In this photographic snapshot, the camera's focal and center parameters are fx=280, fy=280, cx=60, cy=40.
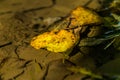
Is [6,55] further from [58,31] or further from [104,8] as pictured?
[104,8]

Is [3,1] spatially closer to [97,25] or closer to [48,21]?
[48,21]

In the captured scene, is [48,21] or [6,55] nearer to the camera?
[6,55]

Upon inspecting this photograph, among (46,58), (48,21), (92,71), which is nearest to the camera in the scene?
(92,71)

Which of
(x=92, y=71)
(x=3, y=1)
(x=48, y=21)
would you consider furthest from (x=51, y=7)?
(x=92, y=71)

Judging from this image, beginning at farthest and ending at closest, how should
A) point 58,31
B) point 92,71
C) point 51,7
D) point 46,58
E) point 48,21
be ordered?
point 51,7 < point 48,21 < point 58,31 < point 46,58 < point 92,71

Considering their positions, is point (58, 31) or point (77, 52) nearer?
point (77, 52)

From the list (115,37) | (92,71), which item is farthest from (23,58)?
(115,37)
